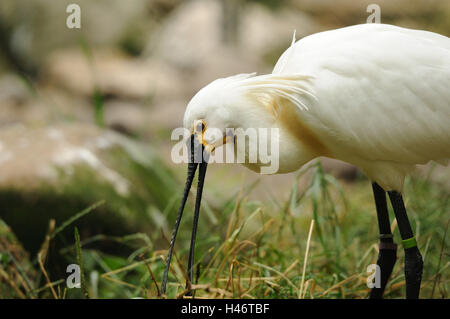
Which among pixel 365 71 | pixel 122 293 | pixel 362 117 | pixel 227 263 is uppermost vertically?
pixel 365 71

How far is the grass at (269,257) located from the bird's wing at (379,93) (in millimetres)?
542

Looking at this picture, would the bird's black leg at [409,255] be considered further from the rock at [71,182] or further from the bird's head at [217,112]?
the rock at [71,182]

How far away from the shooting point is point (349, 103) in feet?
7.64

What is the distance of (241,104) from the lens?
2336mm

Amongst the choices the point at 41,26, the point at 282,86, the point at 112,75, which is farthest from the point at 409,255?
the point at 41,26

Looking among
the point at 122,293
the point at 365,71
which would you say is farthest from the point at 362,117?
the point at 122,293

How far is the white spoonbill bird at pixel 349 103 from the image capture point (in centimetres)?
232

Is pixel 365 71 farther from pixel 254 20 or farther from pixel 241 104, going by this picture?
pixel 254 20

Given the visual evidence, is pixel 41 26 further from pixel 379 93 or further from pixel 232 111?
pixel 379 93

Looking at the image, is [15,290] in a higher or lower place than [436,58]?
lower

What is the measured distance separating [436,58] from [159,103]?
6.33 meters

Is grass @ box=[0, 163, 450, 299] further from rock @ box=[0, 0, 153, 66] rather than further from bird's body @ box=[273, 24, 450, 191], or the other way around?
rock @ box=[0, 0, 153, 66]

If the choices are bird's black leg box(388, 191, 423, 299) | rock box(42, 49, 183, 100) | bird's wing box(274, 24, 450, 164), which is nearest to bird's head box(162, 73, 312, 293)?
bird's wing box(274, 24, 450, 164)

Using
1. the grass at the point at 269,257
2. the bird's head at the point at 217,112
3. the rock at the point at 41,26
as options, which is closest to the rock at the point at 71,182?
the grass at the point at 269,257
